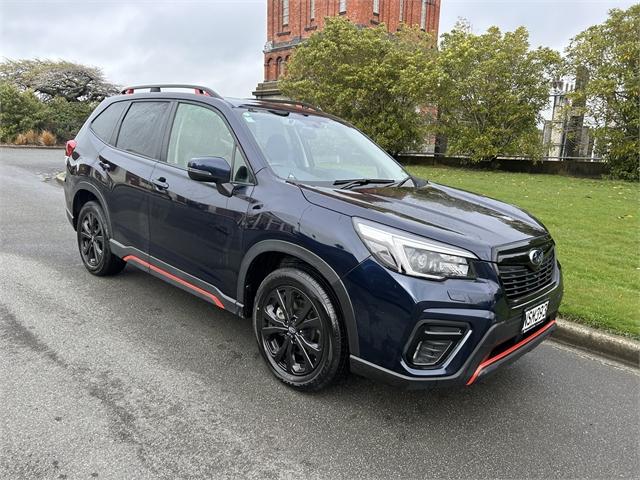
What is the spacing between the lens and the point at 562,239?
6598mm

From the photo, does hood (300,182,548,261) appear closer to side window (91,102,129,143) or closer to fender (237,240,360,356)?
fender (237,240,360,356)

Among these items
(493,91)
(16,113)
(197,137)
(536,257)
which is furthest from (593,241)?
(16,113)

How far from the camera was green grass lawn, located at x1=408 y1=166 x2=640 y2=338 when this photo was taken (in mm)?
4211

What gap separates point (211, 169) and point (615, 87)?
50.6ft

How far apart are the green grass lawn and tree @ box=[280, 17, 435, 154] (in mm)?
7807

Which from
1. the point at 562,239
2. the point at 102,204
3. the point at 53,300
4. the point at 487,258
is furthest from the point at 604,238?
the point at 53,300

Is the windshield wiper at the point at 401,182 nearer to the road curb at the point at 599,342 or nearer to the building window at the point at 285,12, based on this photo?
the road curb at the point at 599,342

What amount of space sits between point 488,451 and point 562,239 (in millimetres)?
4847

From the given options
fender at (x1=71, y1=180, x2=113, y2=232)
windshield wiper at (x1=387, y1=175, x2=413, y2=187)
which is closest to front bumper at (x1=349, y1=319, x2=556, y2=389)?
windshield wiper at (x1=387, y1=175, x2=413, y2=187)

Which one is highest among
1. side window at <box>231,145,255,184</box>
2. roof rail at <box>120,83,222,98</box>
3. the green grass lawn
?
roof rail at <box>120,83,222,98</box>

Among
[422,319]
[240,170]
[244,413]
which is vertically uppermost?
[240,170]

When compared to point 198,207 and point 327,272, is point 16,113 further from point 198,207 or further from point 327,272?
point 327,272

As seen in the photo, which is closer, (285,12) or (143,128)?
(143,128)

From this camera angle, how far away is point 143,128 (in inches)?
169
